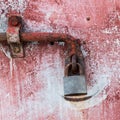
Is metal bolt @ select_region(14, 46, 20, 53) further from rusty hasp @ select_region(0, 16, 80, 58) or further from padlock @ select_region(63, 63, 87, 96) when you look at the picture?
padlock @ select_region(63, 63, 87, 96)

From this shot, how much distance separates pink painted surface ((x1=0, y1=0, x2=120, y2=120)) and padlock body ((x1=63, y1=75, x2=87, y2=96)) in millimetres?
124

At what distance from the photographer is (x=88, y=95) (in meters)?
1.26

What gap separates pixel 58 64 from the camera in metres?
1.25

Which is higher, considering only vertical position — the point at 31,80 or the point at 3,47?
the point at 3,47

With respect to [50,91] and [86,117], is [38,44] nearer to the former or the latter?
[50,91]

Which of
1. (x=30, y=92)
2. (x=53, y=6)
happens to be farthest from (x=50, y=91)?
(x=53, y=6)

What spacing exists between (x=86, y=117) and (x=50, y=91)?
15 cm

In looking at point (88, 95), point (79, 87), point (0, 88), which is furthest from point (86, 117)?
point (0, 88)

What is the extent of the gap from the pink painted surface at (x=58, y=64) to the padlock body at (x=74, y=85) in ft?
0.41

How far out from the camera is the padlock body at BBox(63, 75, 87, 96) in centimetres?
112

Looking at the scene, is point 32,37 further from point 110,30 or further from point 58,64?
point 110,30

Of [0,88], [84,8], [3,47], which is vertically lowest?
[0,88]

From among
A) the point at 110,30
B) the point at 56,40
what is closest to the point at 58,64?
the point at 56,40

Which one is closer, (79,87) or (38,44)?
(79,87)
